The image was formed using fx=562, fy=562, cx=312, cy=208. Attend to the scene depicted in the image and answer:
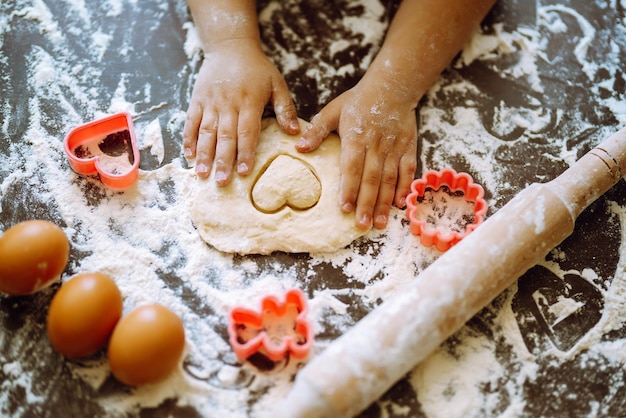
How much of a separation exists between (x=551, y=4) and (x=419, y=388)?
1.22m

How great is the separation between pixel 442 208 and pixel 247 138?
0.48 metres

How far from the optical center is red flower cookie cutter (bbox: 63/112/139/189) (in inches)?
50.3

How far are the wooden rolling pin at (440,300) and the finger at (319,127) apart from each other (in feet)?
1.34

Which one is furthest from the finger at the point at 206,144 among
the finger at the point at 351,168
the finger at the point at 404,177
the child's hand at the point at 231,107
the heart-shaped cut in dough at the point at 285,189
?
the finger at the point at 404,177

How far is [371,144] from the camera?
4.24 feet

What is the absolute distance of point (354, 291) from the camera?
121cm

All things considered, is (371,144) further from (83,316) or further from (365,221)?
(83,316)

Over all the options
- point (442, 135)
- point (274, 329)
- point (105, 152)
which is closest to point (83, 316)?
point (274, 329)

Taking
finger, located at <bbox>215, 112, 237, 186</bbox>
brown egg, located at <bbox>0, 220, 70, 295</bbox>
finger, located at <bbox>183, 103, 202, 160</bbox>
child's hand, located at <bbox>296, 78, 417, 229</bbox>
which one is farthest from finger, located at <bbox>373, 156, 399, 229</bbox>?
brown egg, located at <bbox>0, 220, 70, 295</bbox>

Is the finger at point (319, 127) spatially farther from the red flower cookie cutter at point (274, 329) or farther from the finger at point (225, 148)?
the red flower cookie cutter at point (274, 329)

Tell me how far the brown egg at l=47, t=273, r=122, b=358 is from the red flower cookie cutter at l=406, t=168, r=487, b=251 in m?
0.66

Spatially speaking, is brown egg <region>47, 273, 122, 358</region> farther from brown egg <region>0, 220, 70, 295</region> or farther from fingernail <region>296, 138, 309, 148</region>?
fingernail <region>296, 138, 309, 148</region>

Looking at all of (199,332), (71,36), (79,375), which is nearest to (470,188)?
(199,332)

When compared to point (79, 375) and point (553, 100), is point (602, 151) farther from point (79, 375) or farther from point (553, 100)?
point (79, 375)
